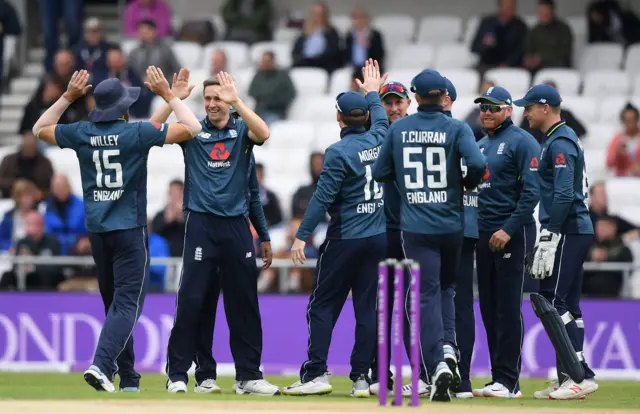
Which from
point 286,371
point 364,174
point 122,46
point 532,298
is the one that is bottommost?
point 286,371

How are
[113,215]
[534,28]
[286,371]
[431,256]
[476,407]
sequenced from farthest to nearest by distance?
[534,28] < [286,371] < [113,215] < [431,256] < [476,407]

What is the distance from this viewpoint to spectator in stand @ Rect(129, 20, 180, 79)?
20594mm

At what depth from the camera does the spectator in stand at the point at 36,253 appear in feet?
54.5

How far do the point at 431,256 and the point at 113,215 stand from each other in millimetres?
2643

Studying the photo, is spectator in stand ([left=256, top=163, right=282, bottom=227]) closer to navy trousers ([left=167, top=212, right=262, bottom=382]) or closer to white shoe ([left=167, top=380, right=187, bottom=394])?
navy trousers ([left=167, top=212, right=262, bottom=382])

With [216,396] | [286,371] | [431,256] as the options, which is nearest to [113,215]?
[216,396]

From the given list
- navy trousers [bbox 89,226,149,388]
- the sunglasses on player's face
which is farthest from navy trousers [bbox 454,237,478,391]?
navy trousers [bbox 89,226,149,388]

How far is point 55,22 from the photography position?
21.6m

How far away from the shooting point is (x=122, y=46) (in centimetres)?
2211

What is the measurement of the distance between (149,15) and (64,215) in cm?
542

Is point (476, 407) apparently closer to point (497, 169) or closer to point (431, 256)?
point (431, 256)

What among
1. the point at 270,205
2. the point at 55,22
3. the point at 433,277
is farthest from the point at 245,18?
the point at 433,277

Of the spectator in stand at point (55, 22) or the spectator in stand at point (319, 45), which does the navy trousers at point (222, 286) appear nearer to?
the spectator in stand at point (319, 45)

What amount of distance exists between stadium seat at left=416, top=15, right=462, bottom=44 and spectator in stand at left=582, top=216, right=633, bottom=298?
5.88 m
